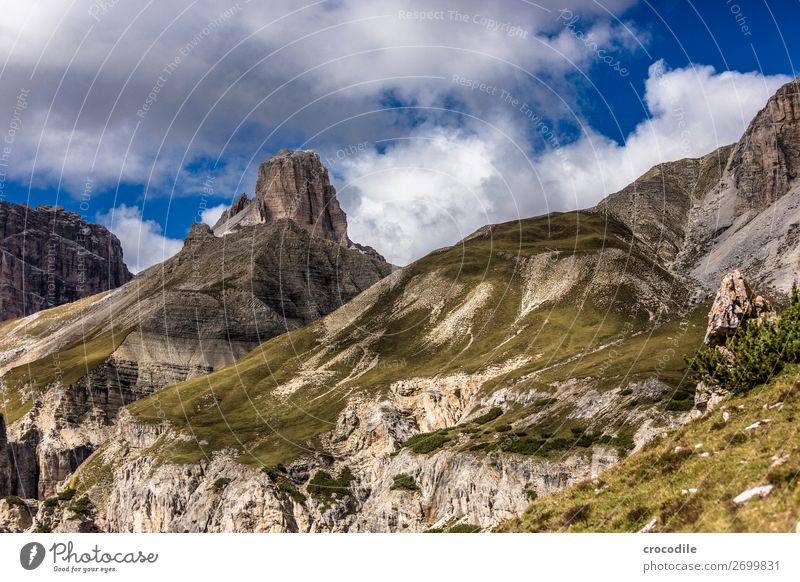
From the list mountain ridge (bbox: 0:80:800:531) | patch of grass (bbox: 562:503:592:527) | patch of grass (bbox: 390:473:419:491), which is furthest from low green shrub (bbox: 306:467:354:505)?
patch of grass (bbox: 562:503:592:527)

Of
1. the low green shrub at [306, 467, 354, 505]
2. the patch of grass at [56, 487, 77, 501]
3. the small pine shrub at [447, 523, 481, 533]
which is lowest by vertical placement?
the small pine shrub at [447, 523, 481, 533]

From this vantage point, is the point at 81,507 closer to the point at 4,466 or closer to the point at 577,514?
the point at 4,466

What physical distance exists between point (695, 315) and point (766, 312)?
9563 cm

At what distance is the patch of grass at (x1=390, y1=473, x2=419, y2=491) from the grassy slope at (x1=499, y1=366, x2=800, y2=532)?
63479mm

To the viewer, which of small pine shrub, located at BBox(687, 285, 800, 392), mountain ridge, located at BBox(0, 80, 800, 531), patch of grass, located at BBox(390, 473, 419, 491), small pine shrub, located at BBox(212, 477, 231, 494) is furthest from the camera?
small pine shrub, located at BBox(212, 477, 231, 494)

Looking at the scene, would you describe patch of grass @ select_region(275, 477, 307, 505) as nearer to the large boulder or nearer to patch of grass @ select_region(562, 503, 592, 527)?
the large boulder

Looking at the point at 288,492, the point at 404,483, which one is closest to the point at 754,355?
the point at 404,483

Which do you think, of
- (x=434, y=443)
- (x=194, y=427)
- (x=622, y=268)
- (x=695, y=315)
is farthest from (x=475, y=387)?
(x=622, y=268)

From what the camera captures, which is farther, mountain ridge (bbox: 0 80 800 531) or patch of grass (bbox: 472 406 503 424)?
patch of grass (bbox: 472 406 503 424)

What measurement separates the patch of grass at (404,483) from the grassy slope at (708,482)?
208 ft

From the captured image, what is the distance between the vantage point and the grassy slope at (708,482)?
21.7m

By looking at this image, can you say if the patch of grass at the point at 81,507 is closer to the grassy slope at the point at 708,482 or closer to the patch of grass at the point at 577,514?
the grassy slope at the point at 708,482
